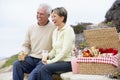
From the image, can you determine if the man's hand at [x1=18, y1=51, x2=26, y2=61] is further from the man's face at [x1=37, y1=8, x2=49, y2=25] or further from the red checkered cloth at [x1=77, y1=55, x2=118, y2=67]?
the red checkered cloth at [x1=77, y1=55, x2=118, y2=67]

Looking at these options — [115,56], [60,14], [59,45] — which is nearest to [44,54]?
[59,45]

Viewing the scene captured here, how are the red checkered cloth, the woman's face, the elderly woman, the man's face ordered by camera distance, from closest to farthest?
the red checkered cloth < the elderly woman < the woman's face < the man's face

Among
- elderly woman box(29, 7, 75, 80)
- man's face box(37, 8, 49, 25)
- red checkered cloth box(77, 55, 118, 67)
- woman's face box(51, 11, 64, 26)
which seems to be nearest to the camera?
red checkered cloth box(77, 55, 118, 67)

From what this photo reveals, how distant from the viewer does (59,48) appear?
510 centimetres

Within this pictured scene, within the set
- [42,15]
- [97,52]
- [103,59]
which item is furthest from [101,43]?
[42,15]

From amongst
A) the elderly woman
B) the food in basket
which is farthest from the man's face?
the food in basket

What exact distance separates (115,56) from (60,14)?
0.92 m

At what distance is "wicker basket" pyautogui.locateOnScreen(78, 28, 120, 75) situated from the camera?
15.8ft

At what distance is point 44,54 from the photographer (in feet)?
17.0

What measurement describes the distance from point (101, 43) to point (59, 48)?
2.05 feet

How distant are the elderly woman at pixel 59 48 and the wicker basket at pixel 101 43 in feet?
0.76

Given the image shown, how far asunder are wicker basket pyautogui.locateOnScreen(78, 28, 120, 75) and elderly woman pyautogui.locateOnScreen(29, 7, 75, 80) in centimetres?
23

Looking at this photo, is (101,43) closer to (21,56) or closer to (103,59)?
(103,59)

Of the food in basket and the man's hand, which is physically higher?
the food in basket
